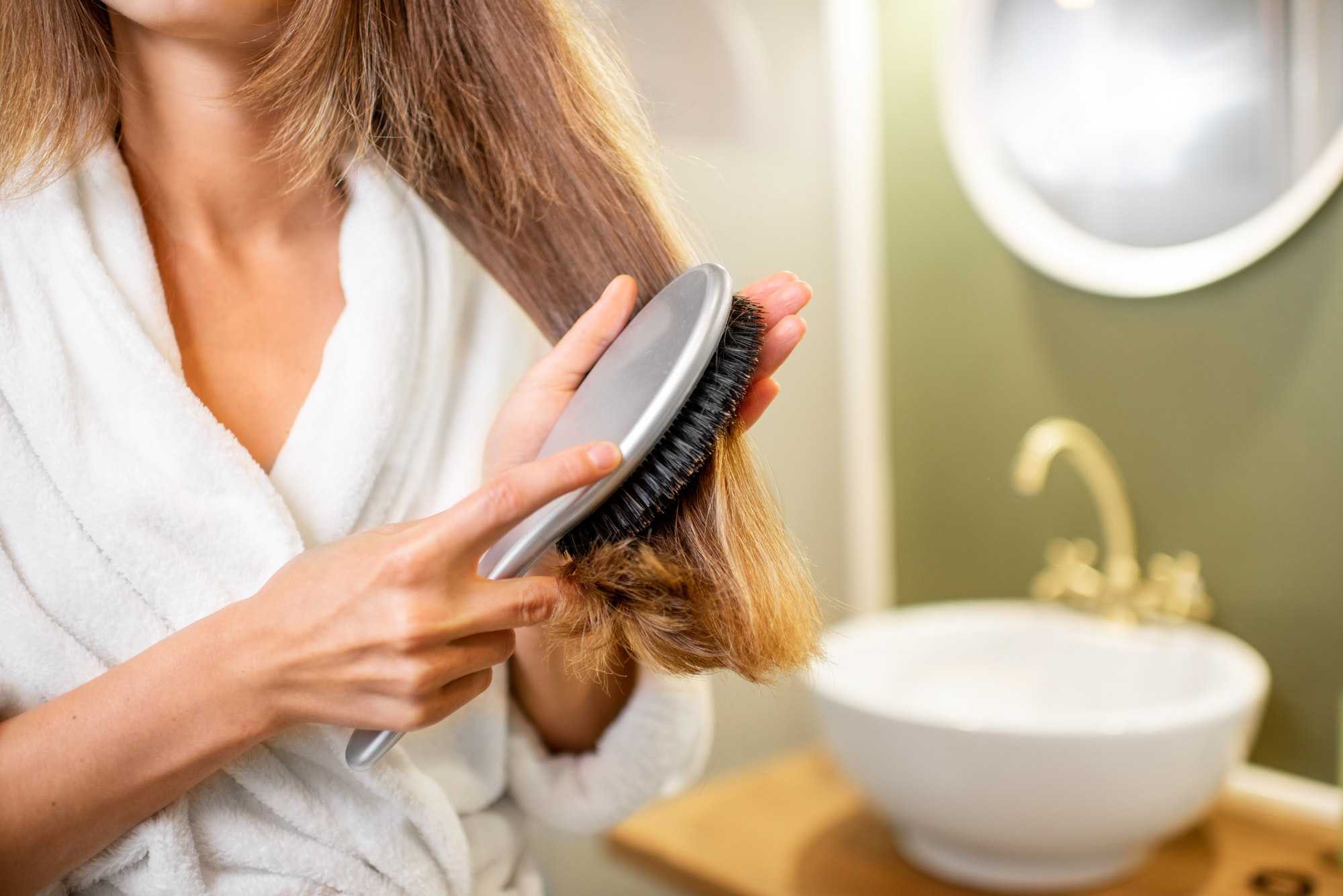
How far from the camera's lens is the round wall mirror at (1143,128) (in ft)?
3.29

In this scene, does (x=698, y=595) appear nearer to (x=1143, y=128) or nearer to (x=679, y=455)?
(x=679, y=455)

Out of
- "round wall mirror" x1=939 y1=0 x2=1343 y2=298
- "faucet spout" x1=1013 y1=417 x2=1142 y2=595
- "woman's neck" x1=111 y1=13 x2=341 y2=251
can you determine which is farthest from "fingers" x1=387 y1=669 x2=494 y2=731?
"round wall mirror" x1=939 y1=0 x2=1343 y2=298

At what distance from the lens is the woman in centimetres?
41

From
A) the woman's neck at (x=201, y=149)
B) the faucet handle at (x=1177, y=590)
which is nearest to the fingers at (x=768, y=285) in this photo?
the woman's neck at (x=201, y=149)

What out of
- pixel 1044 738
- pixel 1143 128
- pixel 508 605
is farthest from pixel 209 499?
pixel 1143 128

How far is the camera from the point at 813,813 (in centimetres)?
118

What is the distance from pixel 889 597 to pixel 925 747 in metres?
0.54

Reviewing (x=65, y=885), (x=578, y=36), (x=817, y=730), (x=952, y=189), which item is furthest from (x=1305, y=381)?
(x=65, y=885)

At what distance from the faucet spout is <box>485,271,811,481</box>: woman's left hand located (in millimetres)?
723

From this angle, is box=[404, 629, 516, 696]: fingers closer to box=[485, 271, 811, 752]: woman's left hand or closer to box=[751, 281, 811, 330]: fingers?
box=[485, 271, 811, 752]: woman's left hand

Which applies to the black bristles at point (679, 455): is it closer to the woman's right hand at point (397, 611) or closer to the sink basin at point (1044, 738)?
the woman's right hand at point (397, 611)

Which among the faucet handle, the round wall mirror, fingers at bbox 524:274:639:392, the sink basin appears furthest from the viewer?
the faucet handle

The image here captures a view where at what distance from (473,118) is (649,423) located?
0.22 metres

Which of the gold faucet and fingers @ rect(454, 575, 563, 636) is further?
the gold faucet
